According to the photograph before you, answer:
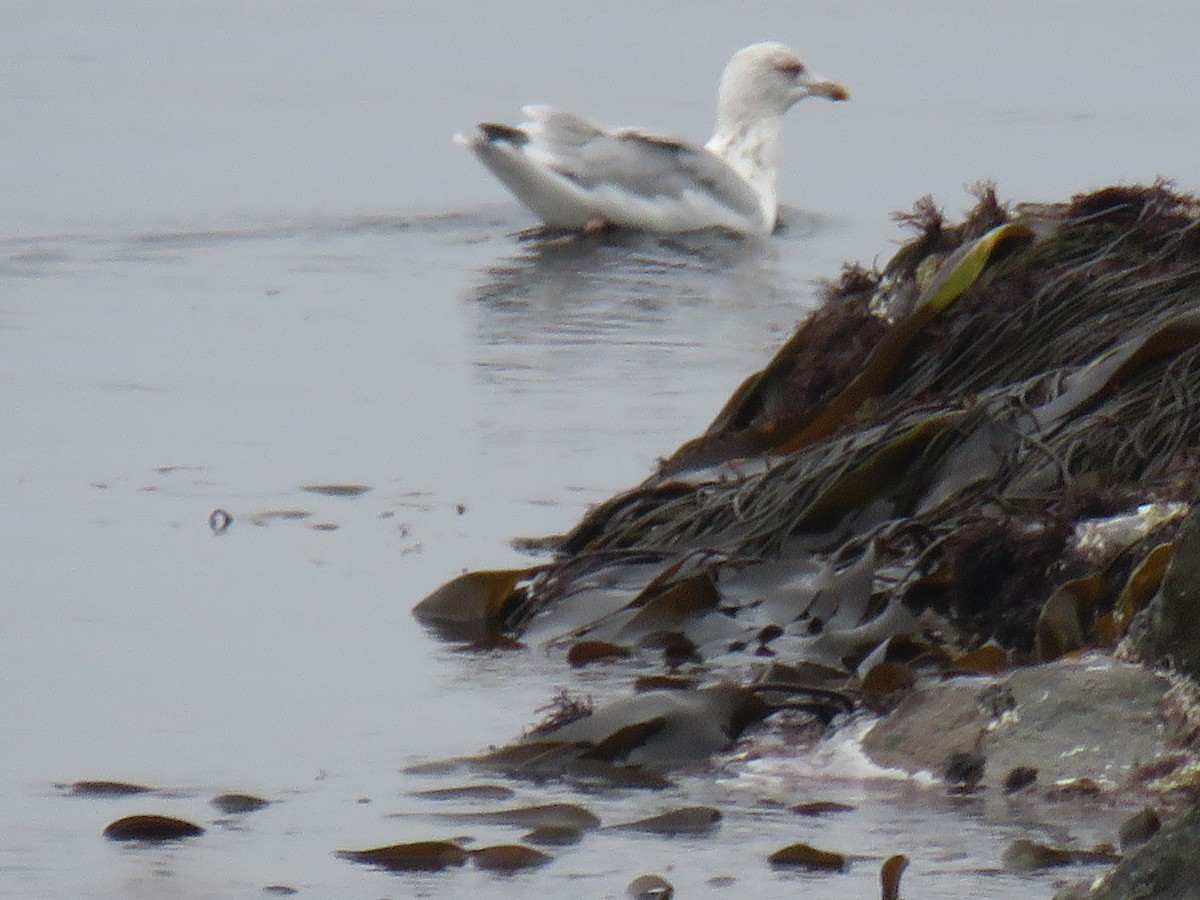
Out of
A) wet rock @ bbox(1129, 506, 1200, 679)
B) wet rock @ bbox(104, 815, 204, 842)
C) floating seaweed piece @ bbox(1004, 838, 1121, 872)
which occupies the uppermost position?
wet rock @ bbox(1129, 506, 1200, 679)

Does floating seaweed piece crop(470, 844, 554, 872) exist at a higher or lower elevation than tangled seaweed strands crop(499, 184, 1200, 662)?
lower

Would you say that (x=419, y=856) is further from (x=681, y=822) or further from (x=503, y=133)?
(x=503, y=133)

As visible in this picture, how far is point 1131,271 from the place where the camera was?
526cm

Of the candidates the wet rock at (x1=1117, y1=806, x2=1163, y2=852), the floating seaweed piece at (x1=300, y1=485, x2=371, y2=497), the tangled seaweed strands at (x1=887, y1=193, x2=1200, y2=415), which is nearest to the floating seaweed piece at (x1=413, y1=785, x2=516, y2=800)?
the wet rock at (x1=1117, y1=806, x2=1163, y2=852)

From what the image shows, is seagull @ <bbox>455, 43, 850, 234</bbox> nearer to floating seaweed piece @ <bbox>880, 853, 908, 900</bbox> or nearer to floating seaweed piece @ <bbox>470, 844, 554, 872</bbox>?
floating seaweed piece @ <bbox>470, 844, 554, 872</bbox>

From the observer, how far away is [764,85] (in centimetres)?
A: 1307

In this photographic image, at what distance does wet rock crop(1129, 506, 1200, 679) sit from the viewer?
10.4 ft

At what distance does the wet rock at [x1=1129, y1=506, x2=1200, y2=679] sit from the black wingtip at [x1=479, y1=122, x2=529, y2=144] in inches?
343

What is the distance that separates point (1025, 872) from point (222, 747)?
1.40 metres

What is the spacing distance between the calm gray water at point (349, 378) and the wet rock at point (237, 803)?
1.7 inches

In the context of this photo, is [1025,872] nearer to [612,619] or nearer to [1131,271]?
[612,619]

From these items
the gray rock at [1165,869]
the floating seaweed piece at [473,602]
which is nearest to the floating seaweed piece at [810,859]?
the gray rock at [1165,869]

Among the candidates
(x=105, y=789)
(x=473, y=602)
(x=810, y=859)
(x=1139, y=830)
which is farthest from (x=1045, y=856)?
(x=473, y=602)

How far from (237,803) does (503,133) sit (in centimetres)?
883
